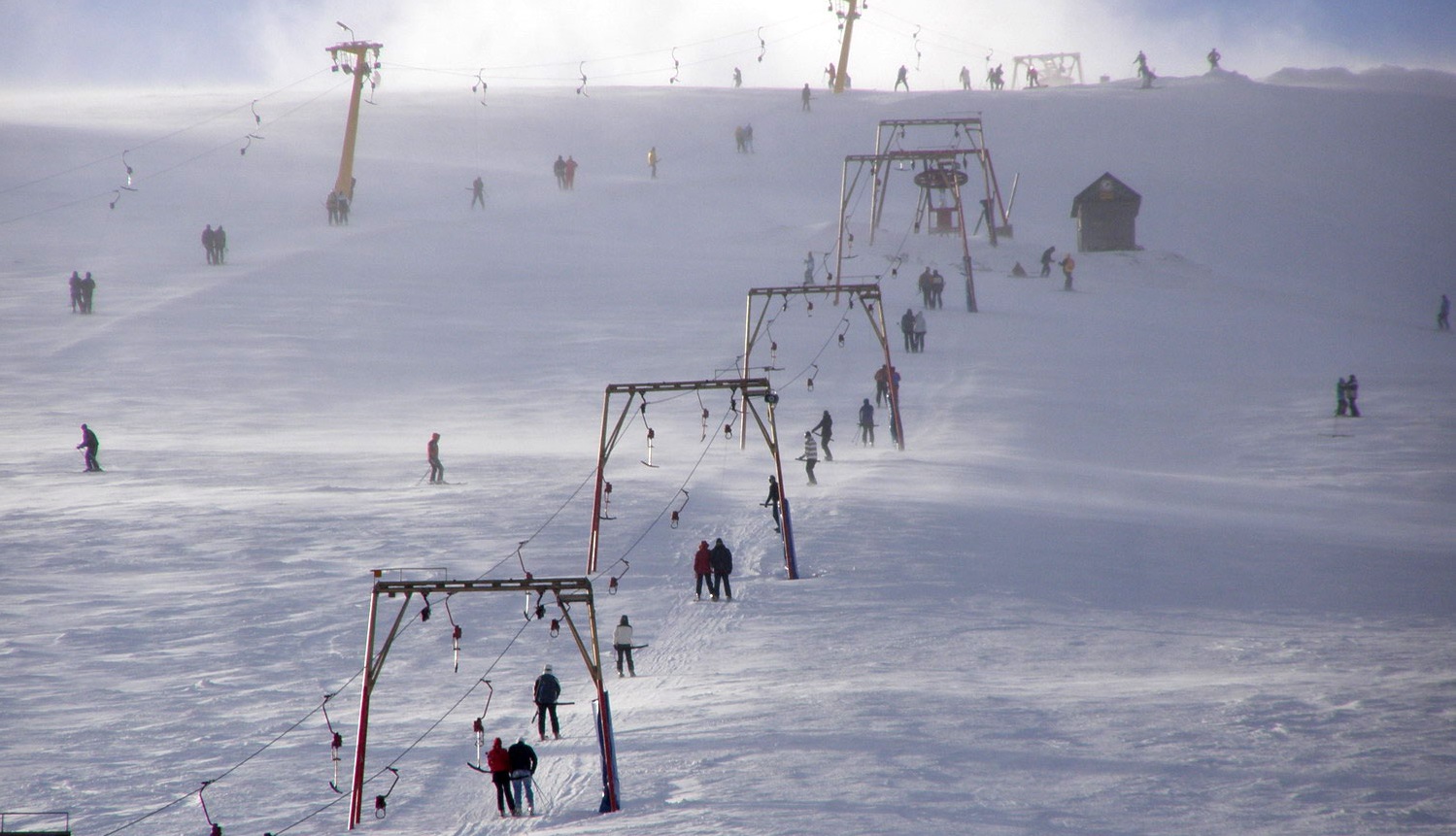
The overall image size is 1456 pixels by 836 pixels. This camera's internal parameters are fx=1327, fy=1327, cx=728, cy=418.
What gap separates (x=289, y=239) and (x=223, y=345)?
11.8m

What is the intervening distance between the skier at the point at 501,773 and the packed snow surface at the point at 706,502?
0.22 metres

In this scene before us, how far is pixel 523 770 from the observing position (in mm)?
12352

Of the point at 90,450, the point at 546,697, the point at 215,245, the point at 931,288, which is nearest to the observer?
the point at 546,697

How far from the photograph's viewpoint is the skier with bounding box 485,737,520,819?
12266mm

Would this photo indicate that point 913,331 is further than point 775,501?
Yes

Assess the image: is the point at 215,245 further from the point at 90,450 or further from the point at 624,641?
the point at 624,641

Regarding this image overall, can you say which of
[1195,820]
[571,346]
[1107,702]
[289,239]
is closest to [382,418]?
[571,346]

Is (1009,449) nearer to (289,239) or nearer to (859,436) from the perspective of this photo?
(859,436)

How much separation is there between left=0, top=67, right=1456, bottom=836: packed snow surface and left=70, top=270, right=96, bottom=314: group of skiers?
→ 0.40 meters

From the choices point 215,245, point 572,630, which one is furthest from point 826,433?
point 215,245

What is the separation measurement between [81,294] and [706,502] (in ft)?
77.4

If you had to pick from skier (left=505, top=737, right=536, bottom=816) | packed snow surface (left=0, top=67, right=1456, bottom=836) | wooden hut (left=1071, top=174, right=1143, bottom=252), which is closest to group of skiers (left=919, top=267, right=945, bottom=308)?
packed snow surface (left=0, top=67, right=1456, bottom=836)

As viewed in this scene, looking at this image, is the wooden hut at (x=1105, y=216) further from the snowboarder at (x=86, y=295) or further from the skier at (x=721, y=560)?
the skier at (x=721, y=560)

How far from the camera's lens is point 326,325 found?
38.1 meters
